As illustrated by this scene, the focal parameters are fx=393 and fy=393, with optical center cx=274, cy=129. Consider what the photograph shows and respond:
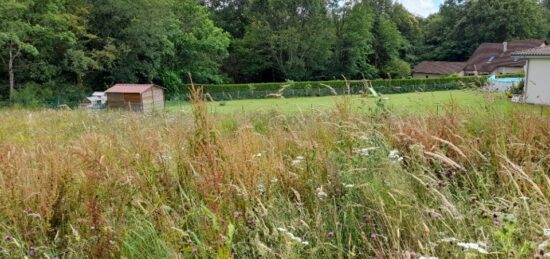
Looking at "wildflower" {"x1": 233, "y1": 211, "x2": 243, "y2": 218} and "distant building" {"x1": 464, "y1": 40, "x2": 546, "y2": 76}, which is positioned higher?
"distant building" {"x1": 464, "y1": 40, "x2": 546, "y2": 76}

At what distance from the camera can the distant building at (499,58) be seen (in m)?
50.9

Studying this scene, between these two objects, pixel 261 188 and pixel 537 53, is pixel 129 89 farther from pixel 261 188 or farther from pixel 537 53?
pixel 261 188

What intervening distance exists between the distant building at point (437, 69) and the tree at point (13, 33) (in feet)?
157

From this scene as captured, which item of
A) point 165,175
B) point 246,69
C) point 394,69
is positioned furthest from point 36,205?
point 394,69

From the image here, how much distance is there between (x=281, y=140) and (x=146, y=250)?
209 centimetres

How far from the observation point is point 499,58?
169ft

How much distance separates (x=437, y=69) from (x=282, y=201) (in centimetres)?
5880

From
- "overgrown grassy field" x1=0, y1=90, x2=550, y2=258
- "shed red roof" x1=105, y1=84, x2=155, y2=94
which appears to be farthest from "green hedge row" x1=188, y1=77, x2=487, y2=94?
"overgrown grassy field" x1=0, y1=90, x2=550, y2=258

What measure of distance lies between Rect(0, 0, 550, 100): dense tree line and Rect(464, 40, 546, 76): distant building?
6117mm

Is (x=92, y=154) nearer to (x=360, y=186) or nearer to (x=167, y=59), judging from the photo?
(x=360, y=186)

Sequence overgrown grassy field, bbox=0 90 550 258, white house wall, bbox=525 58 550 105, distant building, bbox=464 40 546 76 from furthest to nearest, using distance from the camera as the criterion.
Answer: distant building, bbox=464 40 546 76, white house wall, bbox=525 58 550 105, overgrown grassy field, bbox=0 90 550 258

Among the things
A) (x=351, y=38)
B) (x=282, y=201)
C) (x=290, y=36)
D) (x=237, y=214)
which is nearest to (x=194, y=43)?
(x=290, y=36)

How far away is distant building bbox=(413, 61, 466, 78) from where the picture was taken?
2147 inches

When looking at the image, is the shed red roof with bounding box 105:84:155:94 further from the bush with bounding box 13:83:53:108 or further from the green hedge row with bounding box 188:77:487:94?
the green hedge row with bounding box 188:77:487:94
